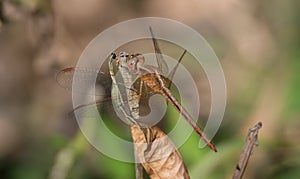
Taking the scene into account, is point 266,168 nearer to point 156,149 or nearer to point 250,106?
point 250,106

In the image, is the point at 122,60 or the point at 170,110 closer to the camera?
the point at 122,60

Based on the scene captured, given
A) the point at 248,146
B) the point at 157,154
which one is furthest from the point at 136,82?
the point at 248,146

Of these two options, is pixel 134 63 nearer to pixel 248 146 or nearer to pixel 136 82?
pixel 136 82

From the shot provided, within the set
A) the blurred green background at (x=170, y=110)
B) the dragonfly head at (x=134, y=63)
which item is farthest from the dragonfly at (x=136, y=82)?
the blurred green background at (x=170, y=110)

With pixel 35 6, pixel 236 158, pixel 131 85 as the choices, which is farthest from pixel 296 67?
pixel 131 85

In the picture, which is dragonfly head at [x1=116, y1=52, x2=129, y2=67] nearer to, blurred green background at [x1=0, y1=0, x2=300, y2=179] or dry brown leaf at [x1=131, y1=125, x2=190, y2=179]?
dry brown leaf at [x1=131, y1=125, x2=190, y2=179]

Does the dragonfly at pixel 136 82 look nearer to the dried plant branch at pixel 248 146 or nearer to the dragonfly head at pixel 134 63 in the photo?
the dragonfly head at pixel 134 63

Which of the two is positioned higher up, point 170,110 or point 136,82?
point 136,82
